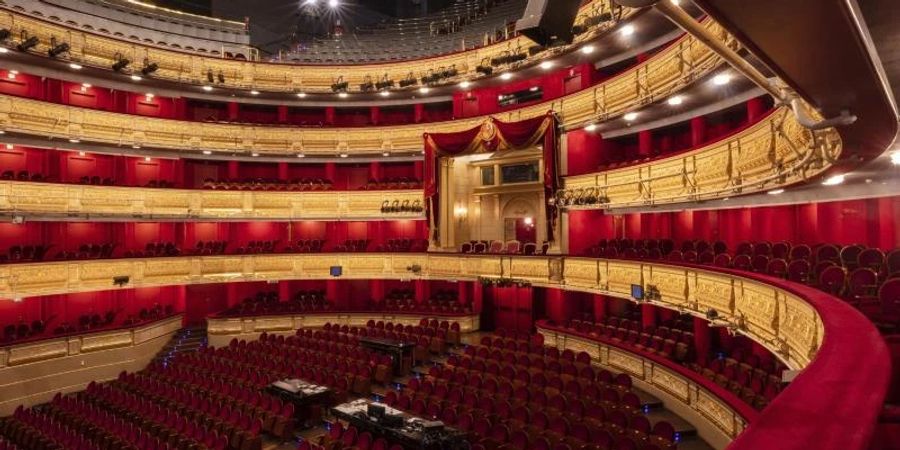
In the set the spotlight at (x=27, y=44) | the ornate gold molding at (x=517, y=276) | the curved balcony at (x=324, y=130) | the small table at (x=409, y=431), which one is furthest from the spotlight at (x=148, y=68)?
the small table at (x=409, y=431)

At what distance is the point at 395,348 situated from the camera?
1354 cm

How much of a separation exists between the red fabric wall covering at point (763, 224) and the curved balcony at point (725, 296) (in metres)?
2.18

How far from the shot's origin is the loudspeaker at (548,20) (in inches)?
92.3

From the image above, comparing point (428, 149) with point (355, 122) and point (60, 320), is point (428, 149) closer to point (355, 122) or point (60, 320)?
point (355, 122)

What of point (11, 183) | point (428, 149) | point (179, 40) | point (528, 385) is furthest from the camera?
point (179, 40)

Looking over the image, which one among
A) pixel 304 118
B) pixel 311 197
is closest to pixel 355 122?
pixel 304 118

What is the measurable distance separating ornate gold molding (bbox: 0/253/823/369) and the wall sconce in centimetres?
215

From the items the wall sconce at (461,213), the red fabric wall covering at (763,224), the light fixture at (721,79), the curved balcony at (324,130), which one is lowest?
the red fabric wall covering at (763,224)

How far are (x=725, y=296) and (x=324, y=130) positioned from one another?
16089mm

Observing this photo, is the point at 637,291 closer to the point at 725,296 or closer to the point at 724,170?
the point at 725,296

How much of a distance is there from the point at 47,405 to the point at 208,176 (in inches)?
387

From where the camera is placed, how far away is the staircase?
54.5 feet

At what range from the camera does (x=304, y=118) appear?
73.5 ft

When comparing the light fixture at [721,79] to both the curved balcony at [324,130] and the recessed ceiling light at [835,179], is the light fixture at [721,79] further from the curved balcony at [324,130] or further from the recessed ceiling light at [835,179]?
the recessed ceiling light at [835,179]
